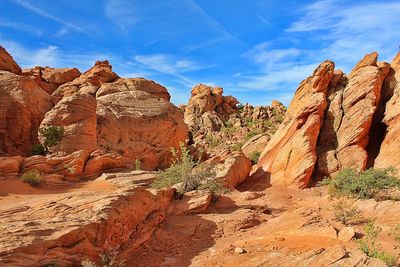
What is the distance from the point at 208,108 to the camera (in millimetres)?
52031

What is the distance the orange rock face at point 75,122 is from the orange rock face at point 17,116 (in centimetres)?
186

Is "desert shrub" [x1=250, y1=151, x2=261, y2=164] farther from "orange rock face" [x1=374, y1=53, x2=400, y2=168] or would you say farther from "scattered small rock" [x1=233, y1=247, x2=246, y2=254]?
"scattered small rock" [x1=233, y1=247, x2=246, y2=254]

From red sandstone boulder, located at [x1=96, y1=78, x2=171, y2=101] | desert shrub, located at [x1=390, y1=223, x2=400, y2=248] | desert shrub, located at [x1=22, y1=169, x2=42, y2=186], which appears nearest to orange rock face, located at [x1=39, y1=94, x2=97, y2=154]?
desert shrub, located at [x1=22, y1=169, x2=42, y2=186]

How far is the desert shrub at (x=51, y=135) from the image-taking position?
1892cm

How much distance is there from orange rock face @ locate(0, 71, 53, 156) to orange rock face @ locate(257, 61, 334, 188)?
43.8ft

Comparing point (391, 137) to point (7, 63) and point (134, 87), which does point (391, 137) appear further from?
point (7, 63)

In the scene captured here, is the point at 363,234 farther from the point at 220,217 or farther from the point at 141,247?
the point at 141,247

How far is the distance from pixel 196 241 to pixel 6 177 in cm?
860

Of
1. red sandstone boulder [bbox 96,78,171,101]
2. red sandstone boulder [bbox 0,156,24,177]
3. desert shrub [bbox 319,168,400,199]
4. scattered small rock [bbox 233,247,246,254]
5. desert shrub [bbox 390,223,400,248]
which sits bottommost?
scattered small rock [bbox 233,247,246,254]

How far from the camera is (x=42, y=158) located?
1680 centimetres

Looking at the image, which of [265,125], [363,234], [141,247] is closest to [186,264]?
[141,247]

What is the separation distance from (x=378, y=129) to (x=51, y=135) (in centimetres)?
1798

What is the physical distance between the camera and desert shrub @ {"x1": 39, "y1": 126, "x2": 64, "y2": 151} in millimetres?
18922

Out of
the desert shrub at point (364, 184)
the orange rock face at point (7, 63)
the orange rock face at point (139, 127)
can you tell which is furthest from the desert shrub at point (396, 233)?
the orange rock face at point (7, 63)
